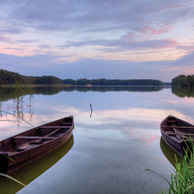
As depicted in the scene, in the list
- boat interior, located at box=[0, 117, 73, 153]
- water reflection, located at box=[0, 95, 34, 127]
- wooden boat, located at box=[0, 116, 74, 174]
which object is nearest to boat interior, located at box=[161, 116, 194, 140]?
wooden boat, located at box=[0, 116, 74, 174]

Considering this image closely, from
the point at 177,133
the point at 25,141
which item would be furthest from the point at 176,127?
the point at 25,141

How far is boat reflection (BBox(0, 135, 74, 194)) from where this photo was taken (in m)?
4.65

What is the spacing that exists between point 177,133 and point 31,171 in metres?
6.15

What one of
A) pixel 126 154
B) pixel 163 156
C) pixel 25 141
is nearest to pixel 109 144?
pixel 126 154

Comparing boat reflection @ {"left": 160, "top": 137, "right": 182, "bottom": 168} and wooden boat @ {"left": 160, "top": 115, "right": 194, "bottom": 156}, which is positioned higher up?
wooden boat @ {"left": 160, "top": 115, "right": 194, "bottom": 156}

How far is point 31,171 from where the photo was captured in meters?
5.54

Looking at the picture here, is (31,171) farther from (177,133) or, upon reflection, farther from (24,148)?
(177,133)

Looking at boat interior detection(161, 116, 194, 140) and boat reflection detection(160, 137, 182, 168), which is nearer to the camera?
boat reflection detection(160, 137, 182, 168)

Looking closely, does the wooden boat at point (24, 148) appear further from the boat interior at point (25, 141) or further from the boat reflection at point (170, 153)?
the boat reflection at point (170, 153)

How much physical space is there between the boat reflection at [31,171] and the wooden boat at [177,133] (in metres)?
4.17

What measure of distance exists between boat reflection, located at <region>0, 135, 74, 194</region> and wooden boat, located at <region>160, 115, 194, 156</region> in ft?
13.7

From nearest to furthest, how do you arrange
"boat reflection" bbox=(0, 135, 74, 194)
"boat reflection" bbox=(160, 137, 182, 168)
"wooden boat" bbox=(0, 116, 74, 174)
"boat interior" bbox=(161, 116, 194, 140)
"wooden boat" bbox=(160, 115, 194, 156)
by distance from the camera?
"boat reflection" bbox=(0, 135, 74, 194)
"wooden boat" bbox=(0, 116, 74, 174)
"wooden boat" bbox=(160, 115, 194, 156)
"boat reflection" bbox=(160, 137, 182, 168)
"boat interior" bbox=(161, 116, 194, 140)

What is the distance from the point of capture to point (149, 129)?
11.1m

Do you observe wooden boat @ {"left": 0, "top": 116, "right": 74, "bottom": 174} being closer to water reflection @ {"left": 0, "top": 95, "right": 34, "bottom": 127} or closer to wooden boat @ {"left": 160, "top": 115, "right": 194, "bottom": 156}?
water reflection @ {"left": 0, "top": 95, "right": 34, "bottom": 127}
